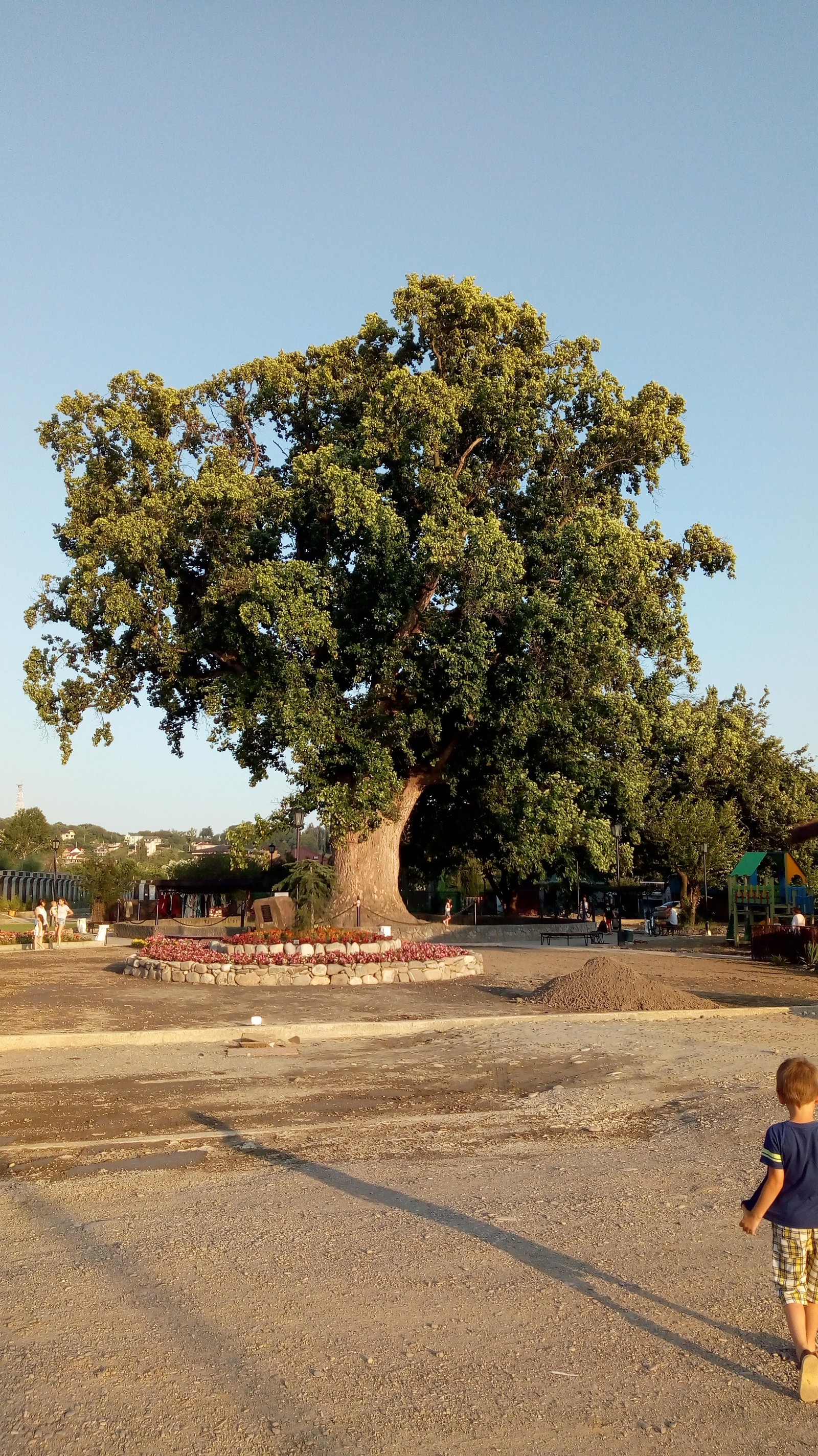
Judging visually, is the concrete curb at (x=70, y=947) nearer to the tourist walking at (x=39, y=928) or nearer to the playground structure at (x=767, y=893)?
the tourist walking at (x=39, y=928)

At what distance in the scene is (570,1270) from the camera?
5086 mm

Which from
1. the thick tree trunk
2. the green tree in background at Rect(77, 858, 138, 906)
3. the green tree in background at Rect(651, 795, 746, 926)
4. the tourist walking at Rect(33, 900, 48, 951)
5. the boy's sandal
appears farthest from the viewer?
the green tree in background at Rect(77, 858, 138, 906)

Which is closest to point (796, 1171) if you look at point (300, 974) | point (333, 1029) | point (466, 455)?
point (333, 1029)

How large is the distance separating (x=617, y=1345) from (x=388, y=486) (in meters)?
25.1

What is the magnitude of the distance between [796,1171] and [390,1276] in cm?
203

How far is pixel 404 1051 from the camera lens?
12.7m

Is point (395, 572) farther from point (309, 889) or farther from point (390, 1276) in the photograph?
point (390, 1276)

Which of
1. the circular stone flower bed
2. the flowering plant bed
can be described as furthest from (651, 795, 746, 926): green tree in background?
the flowering plant bed

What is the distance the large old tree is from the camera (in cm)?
2567

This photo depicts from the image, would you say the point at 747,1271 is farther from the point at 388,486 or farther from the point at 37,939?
the point at 37,939

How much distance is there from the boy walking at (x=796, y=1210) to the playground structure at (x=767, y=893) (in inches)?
1027

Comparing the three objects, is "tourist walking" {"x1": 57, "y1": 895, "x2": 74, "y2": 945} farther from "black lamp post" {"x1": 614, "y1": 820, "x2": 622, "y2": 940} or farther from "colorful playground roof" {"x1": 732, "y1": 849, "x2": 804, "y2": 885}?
"colorful playground roof" {"x1": 732, "y1": 849, "x2": 804, "y2": 885}

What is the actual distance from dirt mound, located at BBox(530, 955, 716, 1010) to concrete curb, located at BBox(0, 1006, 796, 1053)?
0.33m

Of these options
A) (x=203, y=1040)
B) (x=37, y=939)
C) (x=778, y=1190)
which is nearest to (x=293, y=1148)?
(x=778, y=1190)
